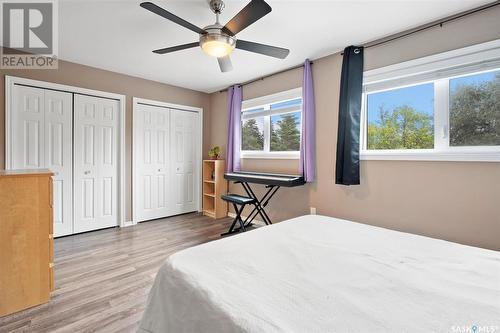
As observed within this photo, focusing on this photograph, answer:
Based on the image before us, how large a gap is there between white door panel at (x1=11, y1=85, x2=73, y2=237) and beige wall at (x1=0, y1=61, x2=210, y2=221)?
14 centimetres

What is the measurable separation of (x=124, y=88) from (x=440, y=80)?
4.14 meters

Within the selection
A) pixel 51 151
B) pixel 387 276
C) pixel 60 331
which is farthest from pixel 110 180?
pixel 387 276

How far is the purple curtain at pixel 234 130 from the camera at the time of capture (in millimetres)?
4242

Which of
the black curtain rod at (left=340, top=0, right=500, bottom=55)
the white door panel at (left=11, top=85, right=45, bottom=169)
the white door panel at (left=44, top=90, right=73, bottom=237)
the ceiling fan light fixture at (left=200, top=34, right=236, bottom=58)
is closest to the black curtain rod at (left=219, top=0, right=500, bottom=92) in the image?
the black curtain rod at (left=340, top=0, right=500, bottom=55)

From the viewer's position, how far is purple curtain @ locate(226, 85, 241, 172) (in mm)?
4242

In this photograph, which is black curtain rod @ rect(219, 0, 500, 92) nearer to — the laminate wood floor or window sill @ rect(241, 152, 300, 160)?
window sill @ rect(241, 152, 300, 160)

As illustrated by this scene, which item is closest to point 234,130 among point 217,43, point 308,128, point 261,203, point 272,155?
Answer: point 272,155

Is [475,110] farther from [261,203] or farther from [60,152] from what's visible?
[60,152]

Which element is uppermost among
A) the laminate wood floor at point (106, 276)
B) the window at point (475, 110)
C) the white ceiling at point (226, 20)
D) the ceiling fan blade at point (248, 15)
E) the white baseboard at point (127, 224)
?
the white ceiling at point (226, 20)

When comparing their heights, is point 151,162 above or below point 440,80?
below

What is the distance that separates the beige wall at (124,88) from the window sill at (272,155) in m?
1.16

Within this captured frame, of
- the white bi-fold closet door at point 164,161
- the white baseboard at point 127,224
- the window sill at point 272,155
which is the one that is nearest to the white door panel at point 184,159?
the white bi-fold closet door at point 164,161

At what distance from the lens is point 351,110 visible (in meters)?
2.75

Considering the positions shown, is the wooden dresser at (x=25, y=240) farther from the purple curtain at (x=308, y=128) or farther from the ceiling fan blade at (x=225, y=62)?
the purple curtain at (x=308, y=128)
